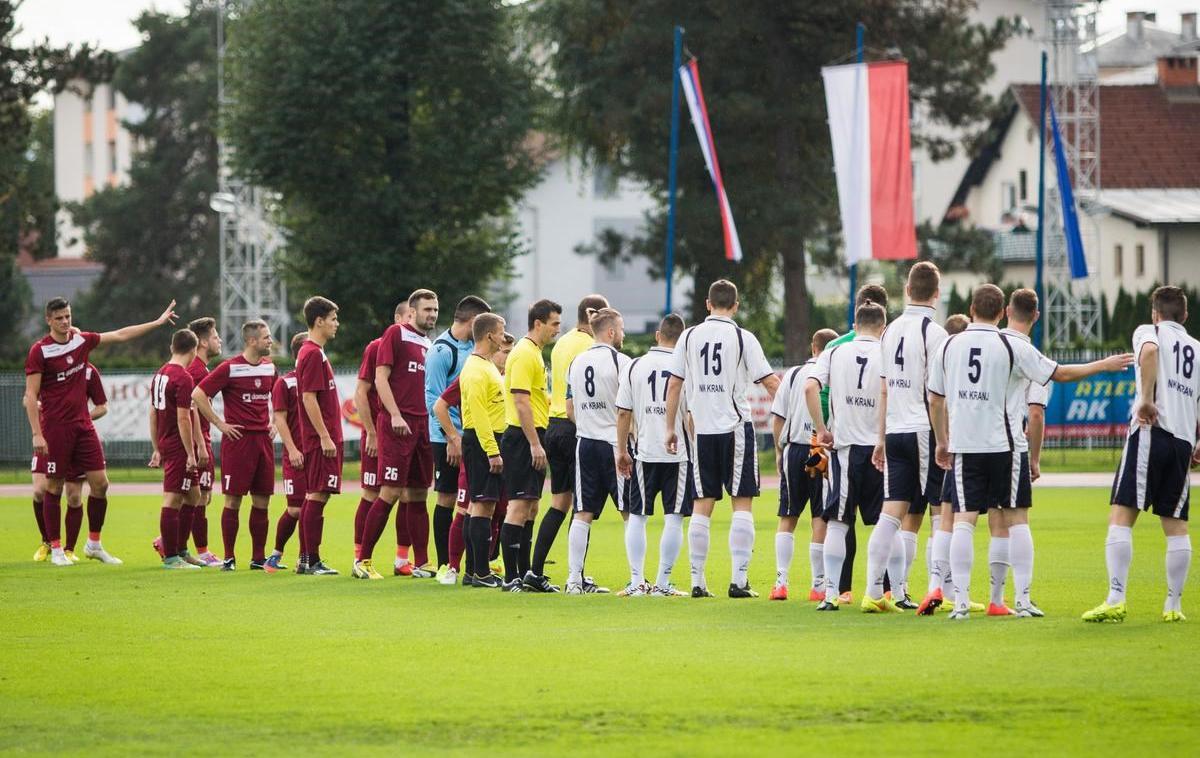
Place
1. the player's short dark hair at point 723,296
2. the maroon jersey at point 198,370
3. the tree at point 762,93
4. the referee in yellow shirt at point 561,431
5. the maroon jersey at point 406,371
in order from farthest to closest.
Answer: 1. the tree at point 762,93
2. the maroon jersey at point 198,370
3. the maroon jersey at point 406,371
4. the referee in yellow shirt at point 561,431
5. the player's short dark hair at point 723,296

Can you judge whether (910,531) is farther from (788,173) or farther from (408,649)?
(788,173)

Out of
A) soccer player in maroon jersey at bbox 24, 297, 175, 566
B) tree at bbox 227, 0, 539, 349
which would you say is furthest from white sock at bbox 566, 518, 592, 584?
tree at bbox 227, 0, 539, 349

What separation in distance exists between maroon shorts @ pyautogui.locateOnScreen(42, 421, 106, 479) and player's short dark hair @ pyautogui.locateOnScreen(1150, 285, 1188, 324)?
33.3 feet

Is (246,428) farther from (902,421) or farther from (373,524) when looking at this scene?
(902,421)

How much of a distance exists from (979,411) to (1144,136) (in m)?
62.0

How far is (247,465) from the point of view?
16.0 m

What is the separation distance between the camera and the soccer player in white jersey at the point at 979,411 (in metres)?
11.2

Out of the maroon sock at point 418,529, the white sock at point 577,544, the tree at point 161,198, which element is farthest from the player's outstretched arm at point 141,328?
the tree at point 161,198

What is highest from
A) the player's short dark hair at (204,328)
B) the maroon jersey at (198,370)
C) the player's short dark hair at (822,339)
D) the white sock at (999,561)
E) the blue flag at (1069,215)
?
the blue flag at (1069,215)

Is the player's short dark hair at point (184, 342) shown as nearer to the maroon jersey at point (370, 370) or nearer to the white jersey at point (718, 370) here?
the maroon jersey at point (370, 370)

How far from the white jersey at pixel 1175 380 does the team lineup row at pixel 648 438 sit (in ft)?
0.05

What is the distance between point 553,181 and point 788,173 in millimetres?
34592

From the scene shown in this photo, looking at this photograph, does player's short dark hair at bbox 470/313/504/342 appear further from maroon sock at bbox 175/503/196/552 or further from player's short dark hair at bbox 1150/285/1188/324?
player's short dark hair at bbox 1150/285/1188/324

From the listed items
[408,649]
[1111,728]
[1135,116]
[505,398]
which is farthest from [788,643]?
[1135,116]
